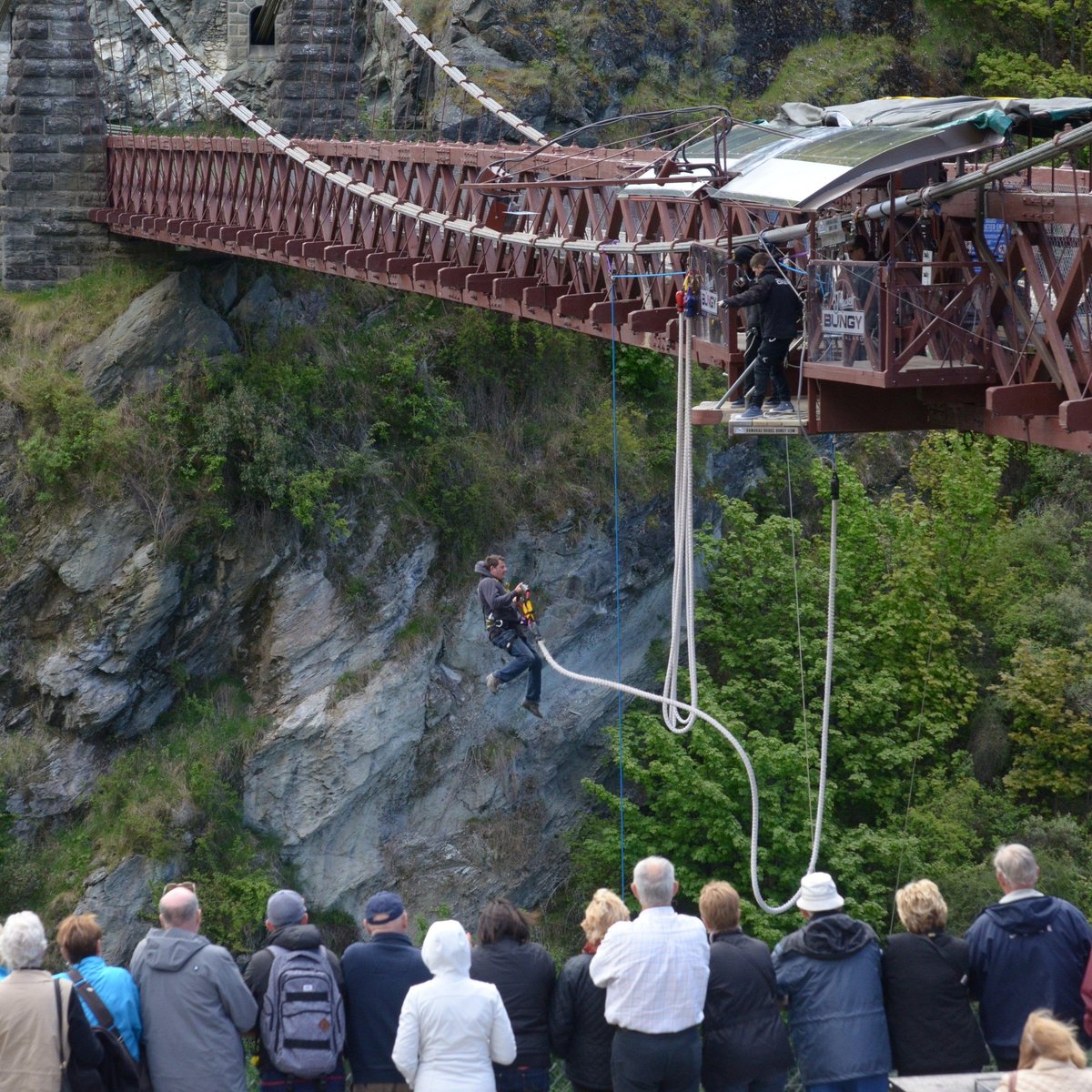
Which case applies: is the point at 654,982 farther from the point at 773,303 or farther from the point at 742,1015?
the point at 773,303

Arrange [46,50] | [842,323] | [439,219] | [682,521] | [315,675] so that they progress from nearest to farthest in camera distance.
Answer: [842,323], [682,521], [439,219], [315,675], [46,50]


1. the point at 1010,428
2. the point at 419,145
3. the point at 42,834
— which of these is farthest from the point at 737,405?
the point at 42,834

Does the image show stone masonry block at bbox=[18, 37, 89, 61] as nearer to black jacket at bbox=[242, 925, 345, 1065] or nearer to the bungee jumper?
the bungee jumper

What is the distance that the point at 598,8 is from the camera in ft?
92.3

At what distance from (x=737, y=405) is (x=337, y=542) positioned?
40.3ft

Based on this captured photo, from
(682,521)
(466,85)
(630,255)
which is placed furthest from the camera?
(466,85)

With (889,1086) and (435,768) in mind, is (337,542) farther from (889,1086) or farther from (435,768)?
(889,1086)

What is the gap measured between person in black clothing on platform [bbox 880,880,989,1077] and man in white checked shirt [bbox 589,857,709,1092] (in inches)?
32.4

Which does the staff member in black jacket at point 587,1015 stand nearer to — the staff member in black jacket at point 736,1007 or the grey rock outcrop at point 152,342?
the staff member in black jacket at point 736,1007

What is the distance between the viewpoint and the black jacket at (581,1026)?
6805 mm

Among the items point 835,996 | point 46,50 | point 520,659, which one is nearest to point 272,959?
point 835,996

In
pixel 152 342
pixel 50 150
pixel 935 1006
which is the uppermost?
pixel 50 150

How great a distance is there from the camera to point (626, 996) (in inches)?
262

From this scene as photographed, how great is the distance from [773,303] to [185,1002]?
5.93 meters
